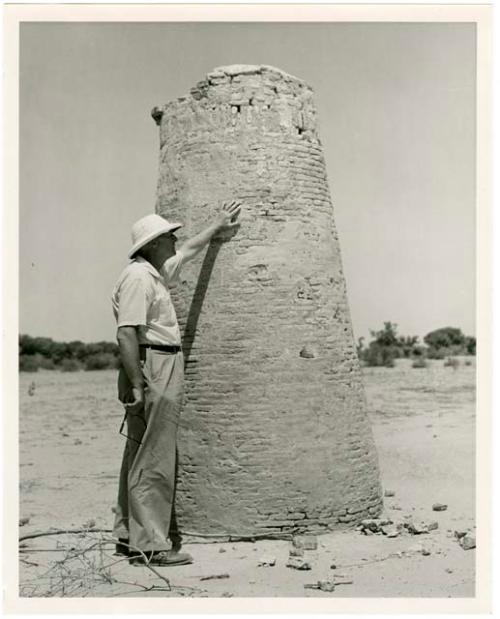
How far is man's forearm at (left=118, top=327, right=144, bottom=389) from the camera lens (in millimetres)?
6211

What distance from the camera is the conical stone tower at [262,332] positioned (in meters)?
7.14

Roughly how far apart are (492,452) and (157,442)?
2.58 meters

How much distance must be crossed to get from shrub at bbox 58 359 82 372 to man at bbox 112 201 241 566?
20173mm

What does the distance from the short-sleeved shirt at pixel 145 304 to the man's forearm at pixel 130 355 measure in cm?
7

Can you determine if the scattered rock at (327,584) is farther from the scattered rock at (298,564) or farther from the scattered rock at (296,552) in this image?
the scattered rock at (296,552)

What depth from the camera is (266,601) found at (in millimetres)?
5898

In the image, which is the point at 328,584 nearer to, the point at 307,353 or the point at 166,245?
the point at 307,353

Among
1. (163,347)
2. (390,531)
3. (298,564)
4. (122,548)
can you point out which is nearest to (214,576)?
(298,564)

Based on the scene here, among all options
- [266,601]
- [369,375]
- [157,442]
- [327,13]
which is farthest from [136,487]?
[369,375]

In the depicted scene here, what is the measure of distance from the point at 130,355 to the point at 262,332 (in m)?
1.40

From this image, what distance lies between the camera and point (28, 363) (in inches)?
1001

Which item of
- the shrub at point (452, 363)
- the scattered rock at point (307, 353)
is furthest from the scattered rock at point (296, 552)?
the shrub at point (452, 363)

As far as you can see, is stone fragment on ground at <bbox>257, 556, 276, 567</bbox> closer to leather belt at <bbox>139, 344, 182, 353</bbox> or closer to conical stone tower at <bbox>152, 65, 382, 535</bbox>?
conical stone tower at <bbox>152, 65, 382, 535</bbox>

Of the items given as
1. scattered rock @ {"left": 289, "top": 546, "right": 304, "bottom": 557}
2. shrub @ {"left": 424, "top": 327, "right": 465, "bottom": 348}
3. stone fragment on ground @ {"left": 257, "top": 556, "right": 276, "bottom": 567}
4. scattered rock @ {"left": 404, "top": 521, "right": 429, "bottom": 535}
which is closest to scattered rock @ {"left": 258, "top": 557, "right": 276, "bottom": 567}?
stone fragment on ground @ {"left": 257, "top": 556, "right": 276, "bottom": 567}
